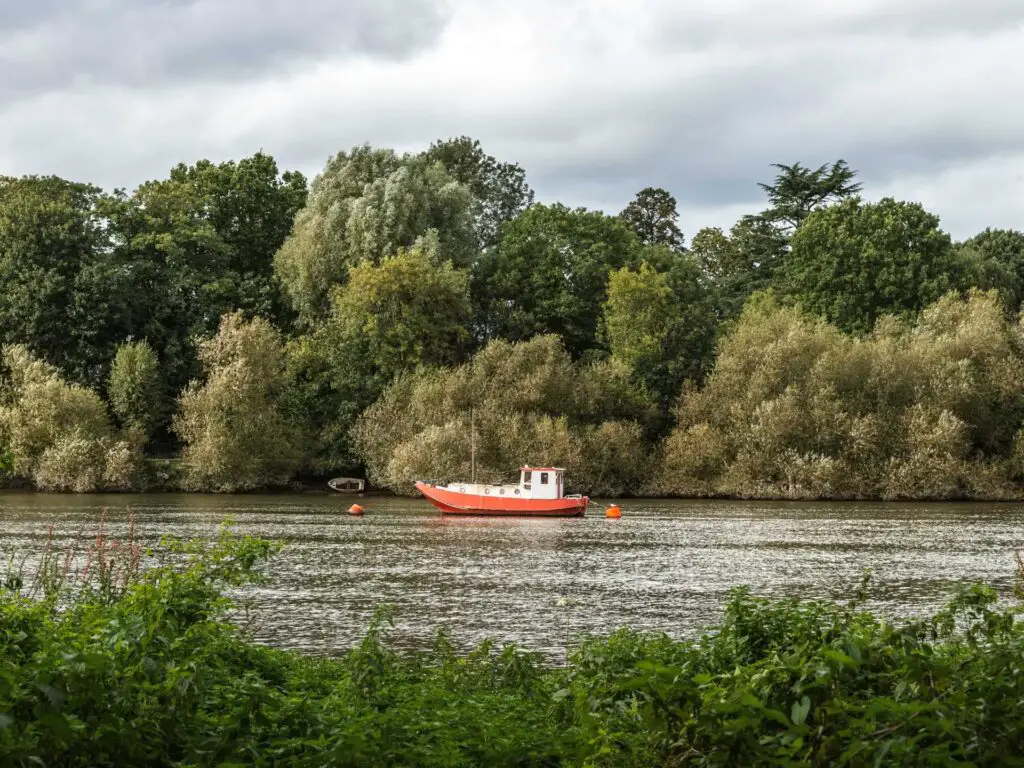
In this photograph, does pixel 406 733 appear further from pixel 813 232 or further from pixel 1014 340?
pixel 813 232

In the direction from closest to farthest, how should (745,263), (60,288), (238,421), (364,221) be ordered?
(238,421)
(60,288)
(364,221)
(745,263)

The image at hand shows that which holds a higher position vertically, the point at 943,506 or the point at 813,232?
the point at 813,232

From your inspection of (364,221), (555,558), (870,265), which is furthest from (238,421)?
(870,265)

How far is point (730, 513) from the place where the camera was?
61875 millimetres

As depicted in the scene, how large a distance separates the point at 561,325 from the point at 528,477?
905 inches

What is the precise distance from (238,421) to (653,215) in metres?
53.5

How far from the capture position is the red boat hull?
62.3 meters

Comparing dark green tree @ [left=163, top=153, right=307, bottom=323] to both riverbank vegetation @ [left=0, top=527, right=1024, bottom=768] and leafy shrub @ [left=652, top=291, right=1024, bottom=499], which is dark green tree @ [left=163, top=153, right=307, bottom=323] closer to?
leafy shrub @ [left=652, top=291, right=1024, bottom=499]

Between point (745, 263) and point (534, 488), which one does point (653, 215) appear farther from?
point (534, 488)

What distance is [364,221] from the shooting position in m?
86.1

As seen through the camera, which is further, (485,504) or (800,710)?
(485,504)

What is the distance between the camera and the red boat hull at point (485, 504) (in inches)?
2452

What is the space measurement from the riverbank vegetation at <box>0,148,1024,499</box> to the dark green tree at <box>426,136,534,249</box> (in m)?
7.43

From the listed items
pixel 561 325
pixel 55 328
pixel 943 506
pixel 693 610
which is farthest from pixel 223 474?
pixel 693 610
